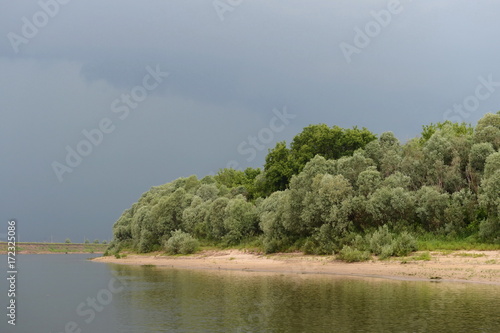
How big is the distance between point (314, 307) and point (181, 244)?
57.1 meters

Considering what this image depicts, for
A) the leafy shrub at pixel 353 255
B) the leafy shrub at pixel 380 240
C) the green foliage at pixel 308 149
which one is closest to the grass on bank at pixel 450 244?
the leafy shrub at pixel 380 240

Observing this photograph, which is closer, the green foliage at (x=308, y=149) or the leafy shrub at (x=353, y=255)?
the leafy shrub at (x=353, y=255)

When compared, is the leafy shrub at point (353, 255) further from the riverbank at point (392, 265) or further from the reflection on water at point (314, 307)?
the reflection on water at point (314, 307)

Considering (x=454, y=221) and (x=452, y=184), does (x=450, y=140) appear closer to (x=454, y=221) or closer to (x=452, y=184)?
(x=452, y=184)

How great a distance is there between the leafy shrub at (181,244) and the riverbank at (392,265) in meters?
11.0

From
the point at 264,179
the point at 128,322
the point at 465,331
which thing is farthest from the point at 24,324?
the point at 264,179

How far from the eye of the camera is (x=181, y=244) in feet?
278

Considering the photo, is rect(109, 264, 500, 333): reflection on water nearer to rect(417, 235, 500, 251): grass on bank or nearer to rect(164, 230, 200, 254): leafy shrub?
rect(417, 235, 500, 251): grass on bank

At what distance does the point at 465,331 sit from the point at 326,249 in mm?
35072

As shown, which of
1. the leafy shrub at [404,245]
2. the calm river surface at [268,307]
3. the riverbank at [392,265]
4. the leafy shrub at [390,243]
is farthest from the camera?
the leafy shrub at [390,243]

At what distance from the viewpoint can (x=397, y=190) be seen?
2147 inches

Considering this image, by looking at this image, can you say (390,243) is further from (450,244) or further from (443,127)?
(443,127)

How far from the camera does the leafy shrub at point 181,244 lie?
8362 centimetres

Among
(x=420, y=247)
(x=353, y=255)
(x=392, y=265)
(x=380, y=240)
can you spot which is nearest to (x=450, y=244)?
(x=420, y=247)
